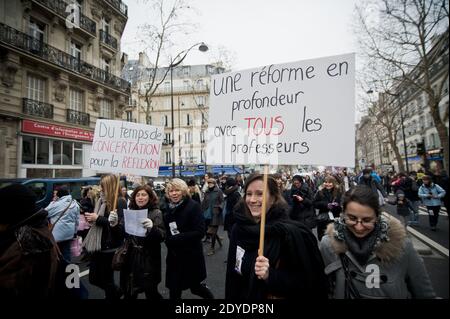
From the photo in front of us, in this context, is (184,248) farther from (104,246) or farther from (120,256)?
(104,246)

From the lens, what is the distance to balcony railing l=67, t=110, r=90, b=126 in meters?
14.4

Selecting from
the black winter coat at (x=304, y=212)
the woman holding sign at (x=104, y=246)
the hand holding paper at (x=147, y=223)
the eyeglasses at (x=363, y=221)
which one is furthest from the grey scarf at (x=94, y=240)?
the black winter coat at (x=304, y=212)

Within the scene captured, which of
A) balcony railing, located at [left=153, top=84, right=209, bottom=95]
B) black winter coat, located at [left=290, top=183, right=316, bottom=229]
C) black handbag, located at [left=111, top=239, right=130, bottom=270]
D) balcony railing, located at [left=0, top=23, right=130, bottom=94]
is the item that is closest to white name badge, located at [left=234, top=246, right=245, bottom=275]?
black handbag, located at [left=111, top=239, right=130, bottom=270]

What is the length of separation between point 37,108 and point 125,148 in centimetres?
1234

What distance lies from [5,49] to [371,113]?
29.3 meters

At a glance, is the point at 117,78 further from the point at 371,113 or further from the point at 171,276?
the point at 371,113

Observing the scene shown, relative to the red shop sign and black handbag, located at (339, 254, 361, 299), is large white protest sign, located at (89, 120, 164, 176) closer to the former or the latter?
black handbag, located at (339, 254, 361, 299)

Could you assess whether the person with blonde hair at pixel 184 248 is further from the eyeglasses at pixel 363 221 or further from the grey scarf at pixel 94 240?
the eyeglasses at pixel 363 221

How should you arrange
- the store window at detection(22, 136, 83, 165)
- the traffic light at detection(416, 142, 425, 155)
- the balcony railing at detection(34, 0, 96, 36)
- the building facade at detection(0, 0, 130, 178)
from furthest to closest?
the balcony railing at detection(34, 0, 96, 36), the store window at detection(22, 136, 83, 165), the building facade at detection(0, 0, 130, 178), the traffic light at detection(416, 142, 425, 155)

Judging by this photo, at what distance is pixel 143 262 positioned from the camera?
282 centimetres

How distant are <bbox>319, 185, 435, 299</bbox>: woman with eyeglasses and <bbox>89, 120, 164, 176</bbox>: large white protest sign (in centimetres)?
259

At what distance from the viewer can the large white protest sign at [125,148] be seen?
135 inches

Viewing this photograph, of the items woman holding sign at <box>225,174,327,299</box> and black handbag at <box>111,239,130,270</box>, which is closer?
woman holding sign at <box>225,174,327,299</box>

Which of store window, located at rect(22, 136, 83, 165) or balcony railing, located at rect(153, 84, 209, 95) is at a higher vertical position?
balcony railing, located at rect(153, 84, 209, 95)
